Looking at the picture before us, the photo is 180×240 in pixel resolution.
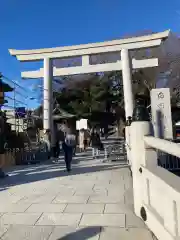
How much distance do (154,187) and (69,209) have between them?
188 centimetres

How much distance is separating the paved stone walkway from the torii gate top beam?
963 cm

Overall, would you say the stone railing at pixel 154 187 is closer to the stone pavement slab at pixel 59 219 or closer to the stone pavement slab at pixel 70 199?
the stone pavement slab at pixel 59 219

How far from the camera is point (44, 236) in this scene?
370 cm

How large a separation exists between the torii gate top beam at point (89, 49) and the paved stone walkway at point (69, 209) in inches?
379

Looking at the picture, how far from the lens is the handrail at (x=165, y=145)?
2860mm

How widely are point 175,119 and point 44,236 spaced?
30.4 m

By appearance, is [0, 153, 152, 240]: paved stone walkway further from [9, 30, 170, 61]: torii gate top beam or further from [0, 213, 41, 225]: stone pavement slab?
[9, 30, 170, 61]: torii gate top beam

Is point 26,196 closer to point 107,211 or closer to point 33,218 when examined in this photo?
point 33,218

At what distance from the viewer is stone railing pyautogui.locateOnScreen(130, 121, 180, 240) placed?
2.91m

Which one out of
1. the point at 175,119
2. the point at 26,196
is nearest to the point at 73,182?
the point at 26,196

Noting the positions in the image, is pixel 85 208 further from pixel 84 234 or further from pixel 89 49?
pixel 89 49

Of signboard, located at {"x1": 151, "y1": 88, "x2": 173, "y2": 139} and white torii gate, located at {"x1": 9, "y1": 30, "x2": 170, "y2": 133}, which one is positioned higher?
white torii gate, located at {"x1": 9, "y1": 30, "x2": 170, "y2": 133}

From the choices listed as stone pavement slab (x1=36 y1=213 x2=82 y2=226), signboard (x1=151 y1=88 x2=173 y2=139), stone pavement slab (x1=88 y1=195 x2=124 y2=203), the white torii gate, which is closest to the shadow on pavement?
stone pavement slab (x1=36 y1=213 x2=82 y2=226)

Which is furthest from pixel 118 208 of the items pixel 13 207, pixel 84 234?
pixel 13 207
